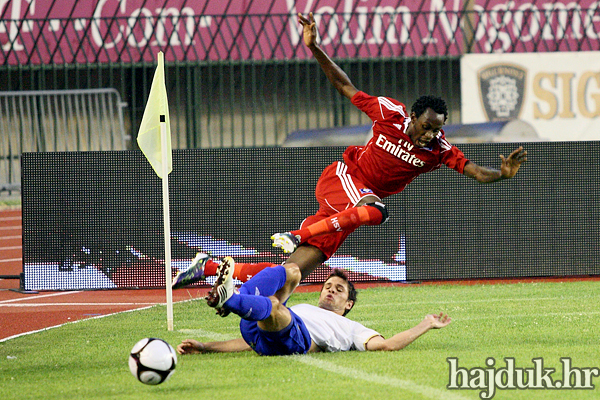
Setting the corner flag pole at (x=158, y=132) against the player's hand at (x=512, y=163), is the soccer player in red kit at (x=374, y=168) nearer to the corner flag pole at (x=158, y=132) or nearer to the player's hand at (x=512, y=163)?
the player's hand at (x=512, y=163)

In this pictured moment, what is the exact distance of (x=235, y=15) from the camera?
1938 cm

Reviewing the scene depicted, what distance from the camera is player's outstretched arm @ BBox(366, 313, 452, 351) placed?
22.7ft

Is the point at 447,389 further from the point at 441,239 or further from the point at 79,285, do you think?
the point at 79,285

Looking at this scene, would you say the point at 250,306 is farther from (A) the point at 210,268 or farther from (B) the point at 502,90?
(B) the point at 502,90

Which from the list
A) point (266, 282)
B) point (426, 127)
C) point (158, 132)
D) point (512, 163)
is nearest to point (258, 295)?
point (266, 282)

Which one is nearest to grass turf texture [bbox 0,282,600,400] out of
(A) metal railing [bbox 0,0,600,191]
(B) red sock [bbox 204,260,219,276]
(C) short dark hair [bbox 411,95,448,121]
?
(B) red sock [bbox 204,260,219,276]

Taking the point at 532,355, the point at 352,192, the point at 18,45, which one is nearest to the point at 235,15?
the point at 18,45

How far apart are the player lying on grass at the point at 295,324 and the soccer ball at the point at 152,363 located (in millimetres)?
671

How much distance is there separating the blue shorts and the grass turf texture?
0.31 ft

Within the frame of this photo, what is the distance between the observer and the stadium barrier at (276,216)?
13.0m

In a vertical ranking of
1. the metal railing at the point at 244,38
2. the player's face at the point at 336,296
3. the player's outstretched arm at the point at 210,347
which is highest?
the metal railing at the point at 244,38

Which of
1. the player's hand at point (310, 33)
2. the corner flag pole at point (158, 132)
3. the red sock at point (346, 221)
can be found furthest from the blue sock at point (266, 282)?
the corner flag pole at point (158, 132)

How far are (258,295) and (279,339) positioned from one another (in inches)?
22.1

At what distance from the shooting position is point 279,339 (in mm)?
6902
